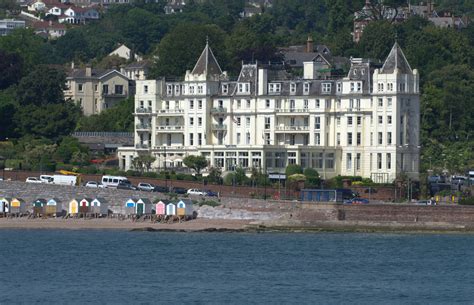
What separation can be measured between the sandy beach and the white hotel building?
507 inches

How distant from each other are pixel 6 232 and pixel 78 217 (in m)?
5.73

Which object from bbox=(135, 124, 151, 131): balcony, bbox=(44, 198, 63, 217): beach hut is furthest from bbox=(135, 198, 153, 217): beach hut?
bbox=(135, 124, 151, 131): balcony

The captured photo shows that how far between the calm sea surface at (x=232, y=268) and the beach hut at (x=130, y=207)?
4618 millimetres

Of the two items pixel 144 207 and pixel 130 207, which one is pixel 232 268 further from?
pixel 130 207

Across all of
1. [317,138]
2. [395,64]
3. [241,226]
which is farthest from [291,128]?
[241,226]

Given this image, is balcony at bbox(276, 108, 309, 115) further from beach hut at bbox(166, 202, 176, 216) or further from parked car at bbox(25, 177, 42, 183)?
parked car at bbox(25, 177, 42, 183)

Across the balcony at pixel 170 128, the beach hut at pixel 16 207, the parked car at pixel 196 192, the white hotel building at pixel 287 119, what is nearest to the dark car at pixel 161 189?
the parked car at pixel 196 192

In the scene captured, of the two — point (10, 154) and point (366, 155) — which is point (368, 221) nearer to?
A: point (366, 155)

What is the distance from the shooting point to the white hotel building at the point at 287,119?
421 feet

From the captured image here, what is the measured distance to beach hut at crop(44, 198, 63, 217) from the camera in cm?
12194

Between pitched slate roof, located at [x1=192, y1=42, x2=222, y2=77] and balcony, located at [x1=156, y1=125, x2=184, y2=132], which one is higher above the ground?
pitched slate roof, located at [x1=192, y1=42, x2=222, y2=77]

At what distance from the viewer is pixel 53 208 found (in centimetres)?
12206

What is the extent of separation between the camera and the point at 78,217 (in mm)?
121062

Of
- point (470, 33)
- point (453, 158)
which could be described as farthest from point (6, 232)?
point (470, 33)
